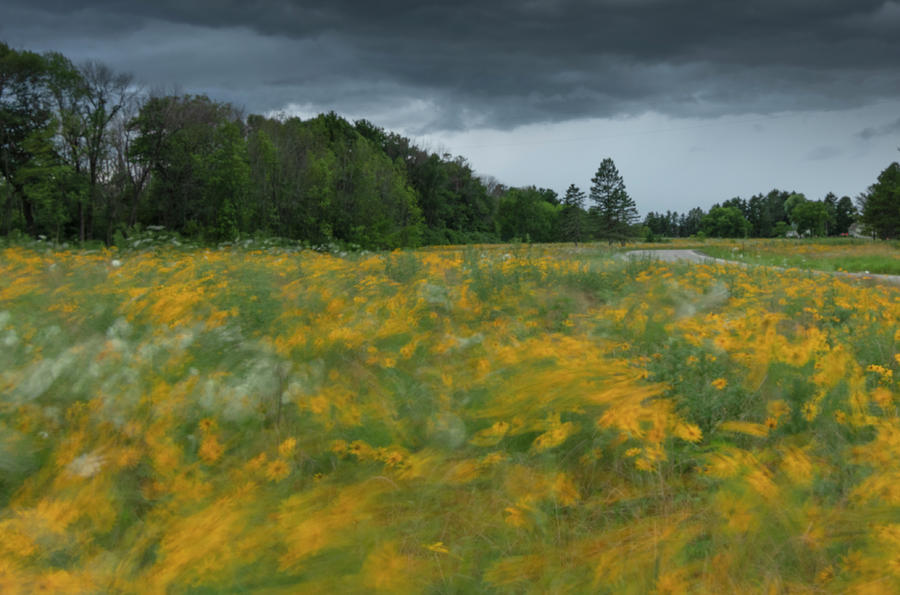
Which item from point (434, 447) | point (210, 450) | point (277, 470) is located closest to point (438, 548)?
point (434, 447)

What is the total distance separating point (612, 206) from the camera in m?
56.9

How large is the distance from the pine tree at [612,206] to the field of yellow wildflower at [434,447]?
54.1 metres

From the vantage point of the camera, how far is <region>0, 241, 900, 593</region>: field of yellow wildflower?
2311mm

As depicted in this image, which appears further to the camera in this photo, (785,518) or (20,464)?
(20,464)

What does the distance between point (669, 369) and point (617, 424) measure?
2.49 ft

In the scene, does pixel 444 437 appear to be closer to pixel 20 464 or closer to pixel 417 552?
pixel 417 552

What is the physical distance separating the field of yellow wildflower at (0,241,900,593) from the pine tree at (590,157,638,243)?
54068mm

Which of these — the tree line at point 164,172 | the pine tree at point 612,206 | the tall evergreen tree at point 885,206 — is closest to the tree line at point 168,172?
the tree line at point 164,172

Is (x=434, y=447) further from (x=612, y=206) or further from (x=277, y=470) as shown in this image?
(x=612, y=206)

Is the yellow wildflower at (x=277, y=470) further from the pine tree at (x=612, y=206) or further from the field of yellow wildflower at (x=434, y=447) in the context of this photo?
the pine tree at (x=612, y=206)

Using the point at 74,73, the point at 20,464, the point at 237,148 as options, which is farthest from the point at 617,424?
the point at 74,73

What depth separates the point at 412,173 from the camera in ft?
223

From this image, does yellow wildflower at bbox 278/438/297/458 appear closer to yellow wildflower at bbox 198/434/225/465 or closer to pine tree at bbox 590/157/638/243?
yellow wildflower at bbox 198/434/225/465

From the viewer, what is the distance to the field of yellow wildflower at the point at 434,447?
7.58 ft
